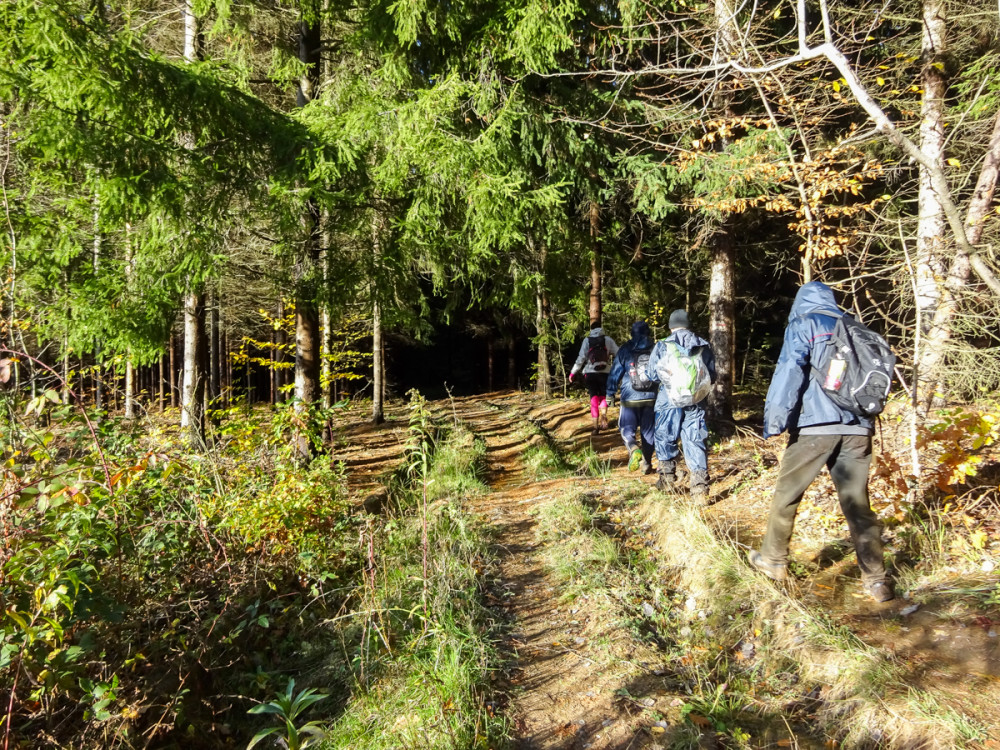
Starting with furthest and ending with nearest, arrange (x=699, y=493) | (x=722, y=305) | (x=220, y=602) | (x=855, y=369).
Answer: (x=722, y=305), (x=699, y=493), (x=220, y=602), (x=855, y=369)

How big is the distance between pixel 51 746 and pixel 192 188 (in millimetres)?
5364

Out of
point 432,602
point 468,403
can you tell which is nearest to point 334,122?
point 432,602

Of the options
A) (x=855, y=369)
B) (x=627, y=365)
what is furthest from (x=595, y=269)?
(x=855, y=369)

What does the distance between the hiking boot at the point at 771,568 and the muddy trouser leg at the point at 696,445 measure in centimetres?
159

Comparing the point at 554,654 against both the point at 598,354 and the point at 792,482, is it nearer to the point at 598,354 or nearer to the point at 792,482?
the point at 792,482

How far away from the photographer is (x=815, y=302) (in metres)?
3.89

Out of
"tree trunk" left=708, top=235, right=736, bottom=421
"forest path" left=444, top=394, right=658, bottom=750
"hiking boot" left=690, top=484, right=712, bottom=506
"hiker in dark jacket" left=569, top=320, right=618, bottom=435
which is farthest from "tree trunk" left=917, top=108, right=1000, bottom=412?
"hiker in dark jacket" left=569, top=320, right=618, bottom=435

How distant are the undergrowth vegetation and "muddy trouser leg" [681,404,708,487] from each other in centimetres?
224

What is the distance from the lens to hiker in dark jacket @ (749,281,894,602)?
3582mm

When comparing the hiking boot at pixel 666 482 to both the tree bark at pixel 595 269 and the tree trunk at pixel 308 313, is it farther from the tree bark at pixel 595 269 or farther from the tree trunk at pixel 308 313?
the tree bark at pixel 595 269

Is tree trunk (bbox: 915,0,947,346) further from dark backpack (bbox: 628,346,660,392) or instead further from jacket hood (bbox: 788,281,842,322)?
dark backpack (bbox: 628,346,660,392)

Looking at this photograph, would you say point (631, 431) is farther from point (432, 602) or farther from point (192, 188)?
point (192, 188)

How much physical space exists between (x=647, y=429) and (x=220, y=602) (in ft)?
15.9

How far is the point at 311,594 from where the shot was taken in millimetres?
4219
